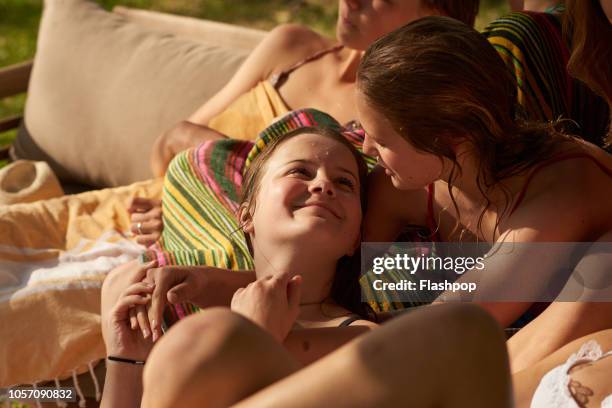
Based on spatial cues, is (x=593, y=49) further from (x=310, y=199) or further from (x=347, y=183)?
(x=310, y=199)

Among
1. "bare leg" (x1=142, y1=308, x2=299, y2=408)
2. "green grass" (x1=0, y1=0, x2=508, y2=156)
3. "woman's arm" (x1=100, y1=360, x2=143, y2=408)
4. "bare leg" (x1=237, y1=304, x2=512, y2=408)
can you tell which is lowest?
"green grass" (x1=0, y1=0, x2=508, y2=156)

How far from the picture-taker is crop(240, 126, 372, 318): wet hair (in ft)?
7.42

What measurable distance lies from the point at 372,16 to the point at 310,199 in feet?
2.95

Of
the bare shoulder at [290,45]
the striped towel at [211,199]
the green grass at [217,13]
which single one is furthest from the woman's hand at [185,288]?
the green grass at [217,13]

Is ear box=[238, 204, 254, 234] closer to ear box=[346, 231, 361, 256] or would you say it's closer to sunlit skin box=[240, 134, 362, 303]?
sunlit skin box=[240, 134, 362, 303]

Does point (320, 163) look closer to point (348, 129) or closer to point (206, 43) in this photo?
point (348, 129)

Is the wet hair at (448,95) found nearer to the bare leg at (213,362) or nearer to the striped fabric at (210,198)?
the striped fabric at (210,198)

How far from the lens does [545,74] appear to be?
2551 mm

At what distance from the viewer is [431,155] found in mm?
2074

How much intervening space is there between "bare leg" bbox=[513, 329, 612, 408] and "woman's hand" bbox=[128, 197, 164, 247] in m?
1.30

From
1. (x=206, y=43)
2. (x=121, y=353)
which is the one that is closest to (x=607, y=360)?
(x=121, y=353)

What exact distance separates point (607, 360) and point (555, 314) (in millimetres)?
240

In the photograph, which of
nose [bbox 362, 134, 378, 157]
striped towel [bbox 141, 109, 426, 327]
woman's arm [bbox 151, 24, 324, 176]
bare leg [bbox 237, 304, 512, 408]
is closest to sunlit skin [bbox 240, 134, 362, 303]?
nose [bbox 362, 134, 378, 157]

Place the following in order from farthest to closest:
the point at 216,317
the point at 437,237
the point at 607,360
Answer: the point at 437,237
the point at 607,360
the point at 216,317
